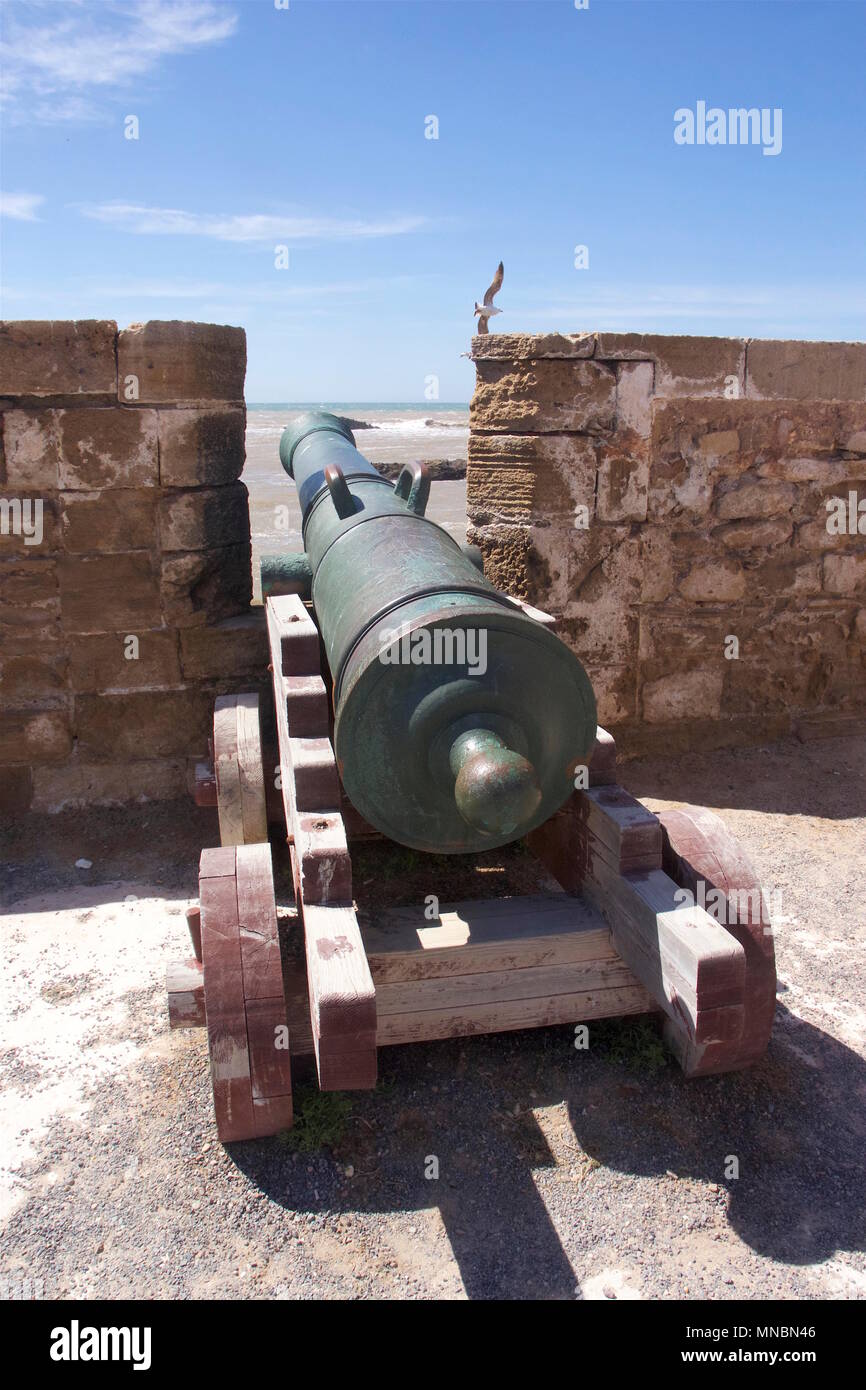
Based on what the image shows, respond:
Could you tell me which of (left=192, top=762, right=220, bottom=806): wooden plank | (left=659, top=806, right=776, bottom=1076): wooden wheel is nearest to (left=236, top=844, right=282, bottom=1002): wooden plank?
(left=192, top=762, right=220, bottom=806): wooden plank

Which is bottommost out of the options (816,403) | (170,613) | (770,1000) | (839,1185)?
(839,1185)

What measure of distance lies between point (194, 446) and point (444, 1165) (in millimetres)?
3122

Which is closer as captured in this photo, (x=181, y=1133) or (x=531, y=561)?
(x=181, y=1133)

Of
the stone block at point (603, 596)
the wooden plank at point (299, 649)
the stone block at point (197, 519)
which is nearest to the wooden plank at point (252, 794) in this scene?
the wooden plank at point (299, 649)

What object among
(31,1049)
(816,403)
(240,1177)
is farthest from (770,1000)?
(816,403)

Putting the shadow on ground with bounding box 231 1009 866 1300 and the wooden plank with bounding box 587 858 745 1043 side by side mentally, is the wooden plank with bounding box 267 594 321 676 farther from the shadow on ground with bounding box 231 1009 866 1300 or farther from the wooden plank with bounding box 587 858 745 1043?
the shadow on ground with bounding box 231 1009 866 1300

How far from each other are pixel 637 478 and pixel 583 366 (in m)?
0.58

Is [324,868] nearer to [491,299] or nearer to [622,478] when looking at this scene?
[622,478]

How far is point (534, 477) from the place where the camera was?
4.81 meters

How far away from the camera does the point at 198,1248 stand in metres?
2.44

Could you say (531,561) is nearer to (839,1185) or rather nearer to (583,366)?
(583,366)

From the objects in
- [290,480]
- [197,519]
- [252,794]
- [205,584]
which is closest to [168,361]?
[197,519]

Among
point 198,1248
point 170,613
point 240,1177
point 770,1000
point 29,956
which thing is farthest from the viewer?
point 170,613

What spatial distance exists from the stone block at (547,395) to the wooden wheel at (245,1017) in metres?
2.84
